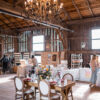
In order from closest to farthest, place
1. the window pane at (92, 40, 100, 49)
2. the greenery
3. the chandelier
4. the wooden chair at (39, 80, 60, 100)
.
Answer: the wooden chair at (39, 80, 60, 100) < the chandelier < the greenery < the window pane at (92, 40, 100, 49)

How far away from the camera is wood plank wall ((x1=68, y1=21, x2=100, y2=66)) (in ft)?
37.3

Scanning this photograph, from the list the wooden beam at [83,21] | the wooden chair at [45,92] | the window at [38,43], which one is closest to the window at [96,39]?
the wooden beam at [83,21]

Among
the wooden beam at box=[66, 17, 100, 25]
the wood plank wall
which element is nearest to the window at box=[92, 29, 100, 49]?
the wood plank wall

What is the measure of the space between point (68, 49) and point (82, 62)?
1652 millimetres

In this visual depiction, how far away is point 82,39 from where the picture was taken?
1174cm

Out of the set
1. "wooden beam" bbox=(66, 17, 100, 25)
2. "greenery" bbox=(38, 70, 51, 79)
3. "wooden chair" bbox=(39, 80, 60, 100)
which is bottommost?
"wooden chair" bbox=(39, 80, 60, 100)

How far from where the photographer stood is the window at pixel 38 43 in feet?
46.2

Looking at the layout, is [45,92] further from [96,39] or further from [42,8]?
[96,39]

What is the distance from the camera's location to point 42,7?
4855 mm

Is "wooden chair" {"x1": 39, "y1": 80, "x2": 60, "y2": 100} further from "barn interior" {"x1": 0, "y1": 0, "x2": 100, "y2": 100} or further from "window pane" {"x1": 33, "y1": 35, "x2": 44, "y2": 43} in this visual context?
"window pane" {"x1": 33, "y1": 35, "x2": 44, "y2": 43}

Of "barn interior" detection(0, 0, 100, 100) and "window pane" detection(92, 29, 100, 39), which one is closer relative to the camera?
"barn interior" detection(0, 0, 100, 100)

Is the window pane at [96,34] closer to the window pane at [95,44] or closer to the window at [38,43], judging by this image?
the window pane at [95,44]

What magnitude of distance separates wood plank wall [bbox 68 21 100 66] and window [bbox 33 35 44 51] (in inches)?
119

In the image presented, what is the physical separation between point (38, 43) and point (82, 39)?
4615 mm
